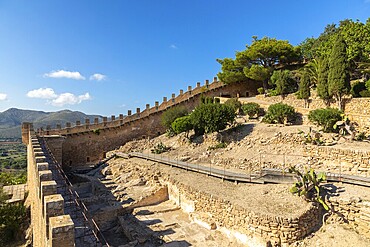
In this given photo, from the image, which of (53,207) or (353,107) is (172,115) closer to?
(353,107)

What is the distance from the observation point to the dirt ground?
7240 mm

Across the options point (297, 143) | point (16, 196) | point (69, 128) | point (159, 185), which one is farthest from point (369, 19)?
point (16, 196)

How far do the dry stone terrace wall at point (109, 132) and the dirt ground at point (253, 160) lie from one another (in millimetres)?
1851

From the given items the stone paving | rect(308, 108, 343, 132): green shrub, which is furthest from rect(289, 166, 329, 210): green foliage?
the stone paving

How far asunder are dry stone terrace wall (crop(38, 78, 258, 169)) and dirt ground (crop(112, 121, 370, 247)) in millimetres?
1851

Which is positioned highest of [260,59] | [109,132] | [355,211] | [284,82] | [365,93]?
[260,59]

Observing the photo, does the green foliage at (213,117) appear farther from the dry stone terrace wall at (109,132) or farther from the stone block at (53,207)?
the stone block at (53,207)

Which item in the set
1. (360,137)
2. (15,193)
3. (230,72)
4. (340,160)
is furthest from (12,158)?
(360,137)

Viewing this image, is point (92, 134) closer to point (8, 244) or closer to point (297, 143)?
point (8, 244)

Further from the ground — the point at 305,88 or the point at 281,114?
the point at 305,88

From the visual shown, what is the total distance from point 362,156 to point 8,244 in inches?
595

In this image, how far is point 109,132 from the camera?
74.5 ft

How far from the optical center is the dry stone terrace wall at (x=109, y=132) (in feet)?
68.7

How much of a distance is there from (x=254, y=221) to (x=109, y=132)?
18.1 meters
